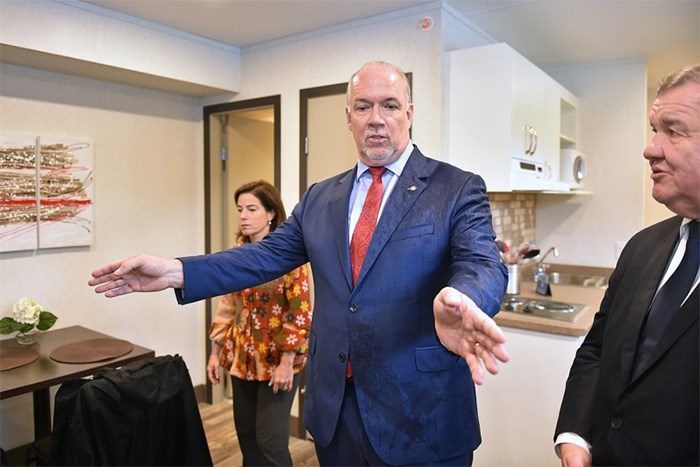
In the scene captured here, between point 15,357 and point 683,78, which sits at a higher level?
point 683,78

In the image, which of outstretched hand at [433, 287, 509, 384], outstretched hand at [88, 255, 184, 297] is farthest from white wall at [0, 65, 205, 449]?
outstretched hand at [433, 287, 509, 384]

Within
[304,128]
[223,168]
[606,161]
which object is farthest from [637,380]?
[606,161]

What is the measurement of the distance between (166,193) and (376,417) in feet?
8.64

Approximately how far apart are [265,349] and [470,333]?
1363 mm

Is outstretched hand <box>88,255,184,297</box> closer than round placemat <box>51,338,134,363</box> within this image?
Yes

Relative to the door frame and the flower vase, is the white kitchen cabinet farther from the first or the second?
the flower vase

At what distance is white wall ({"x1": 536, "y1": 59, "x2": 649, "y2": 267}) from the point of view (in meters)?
3.65

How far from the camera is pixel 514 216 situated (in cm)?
362

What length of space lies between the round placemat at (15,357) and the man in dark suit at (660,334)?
215 centimetres

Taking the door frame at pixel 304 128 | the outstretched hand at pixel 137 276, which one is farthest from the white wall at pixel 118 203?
the outstretched hand at pixel 137 276

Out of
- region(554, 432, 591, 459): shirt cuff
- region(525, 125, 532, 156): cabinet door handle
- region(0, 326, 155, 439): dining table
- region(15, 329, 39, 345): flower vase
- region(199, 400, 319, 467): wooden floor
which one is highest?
region(525, 125, 532, 156): cabinet door handle

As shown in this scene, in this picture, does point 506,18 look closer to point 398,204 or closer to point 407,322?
point 398,204

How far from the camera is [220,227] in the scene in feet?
12.0

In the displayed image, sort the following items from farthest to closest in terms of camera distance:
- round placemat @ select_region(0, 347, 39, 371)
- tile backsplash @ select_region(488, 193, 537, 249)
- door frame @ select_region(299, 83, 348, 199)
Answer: tile backsplash @ select_region(488, 193, 537, 249), door frame @ select_region(299, 83, 348, 199), round placemat @ select_region(0, 347, 39, 371)
